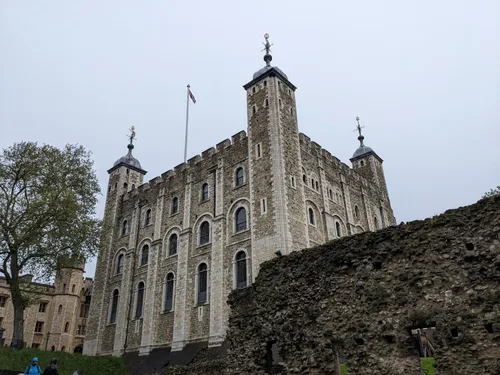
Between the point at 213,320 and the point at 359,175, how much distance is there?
663 inches

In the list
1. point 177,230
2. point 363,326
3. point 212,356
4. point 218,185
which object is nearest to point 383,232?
point 363,326

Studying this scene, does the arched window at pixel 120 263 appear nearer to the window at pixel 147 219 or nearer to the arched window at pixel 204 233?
the window at pixel 147 219

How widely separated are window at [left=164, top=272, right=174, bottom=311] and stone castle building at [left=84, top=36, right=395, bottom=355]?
0.22ft

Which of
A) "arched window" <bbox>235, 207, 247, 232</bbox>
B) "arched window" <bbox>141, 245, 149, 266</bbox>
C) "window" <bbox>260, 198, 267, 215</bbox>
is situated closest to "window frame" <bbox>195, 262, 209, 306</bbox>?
"arched window" <bbox>235, 207, 247, 232</bbox>

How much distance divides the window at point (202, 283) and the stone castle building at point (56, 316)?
20.2 m

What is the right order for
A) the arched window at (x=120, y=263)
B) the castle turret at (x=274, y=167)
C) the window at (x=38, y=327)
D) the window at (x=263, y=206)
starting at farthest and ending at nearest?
the window at (x=38, y=327) → the arched window at (x=120, y=263) → the window at (x=263, y=206) → the castle turret at (x=274, y=167)

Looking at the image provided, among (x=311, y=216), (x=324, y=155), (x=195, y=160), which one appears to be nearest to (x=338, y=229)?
(x=311, y=216)

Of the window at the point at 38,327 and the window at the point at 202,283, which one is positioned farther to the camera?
the window at the point at 38,327

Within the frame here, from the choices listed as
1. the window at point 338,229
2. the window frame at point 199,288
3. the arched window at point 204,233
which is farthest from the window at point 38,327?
the window at point 338,229

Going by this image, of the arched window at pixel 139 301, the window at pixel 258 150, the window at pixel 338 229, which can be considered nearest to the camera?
the window at pixel 258 150

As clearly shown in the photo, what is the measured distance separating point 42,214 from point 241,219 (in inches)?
426

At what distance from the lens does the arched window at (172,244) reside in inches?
1084

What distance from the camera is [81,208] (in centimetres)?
2344

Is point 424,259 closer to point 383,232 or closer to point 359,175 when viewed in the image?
point 383,232
